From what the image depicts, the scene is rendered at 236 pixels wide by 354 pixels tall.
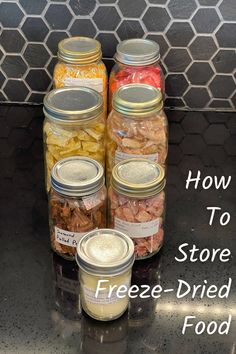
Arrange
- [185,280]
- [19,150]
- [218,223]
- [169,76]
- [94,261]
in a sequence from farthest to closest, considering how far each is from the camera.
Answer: [169,76] → [19,150] → [218,223] → [185,280] → [94,261]

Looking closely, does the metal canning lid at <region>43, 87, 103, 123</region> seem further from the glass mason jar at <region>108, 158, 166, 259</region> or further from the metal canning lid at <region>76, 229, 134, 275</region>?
the metal canning lid at <region>76, 229, 134, 275</region>

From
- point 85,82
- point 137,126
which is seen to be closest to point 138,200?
point 137,126

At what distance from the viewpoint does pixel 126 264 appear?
2.69ft

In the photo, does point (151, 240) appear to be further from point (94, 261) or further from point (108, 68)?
point (108, 68)

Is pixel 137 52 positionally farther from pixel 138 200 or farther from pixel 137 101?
pixel 138 200

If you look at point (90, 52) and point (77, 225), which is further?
point (90, 52)

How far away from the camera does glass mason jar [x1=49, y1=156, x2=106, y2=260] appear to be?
90 centimetres

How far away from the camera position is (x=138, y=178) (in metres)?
0.92

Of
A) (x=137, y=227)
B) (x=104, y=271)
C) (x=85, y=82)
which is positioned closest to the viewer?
(x=104, y=271)

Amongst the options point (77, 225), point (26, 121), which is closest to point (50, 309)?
point (77, 225)

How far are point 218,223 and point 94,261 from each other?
30 centimetres

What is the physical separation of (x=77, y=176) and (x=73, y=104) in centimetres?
15

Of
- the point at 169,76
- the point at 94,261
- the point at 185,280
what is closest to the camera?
the point at 94,261

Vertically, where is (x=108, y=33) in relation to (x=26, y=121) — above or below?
above
